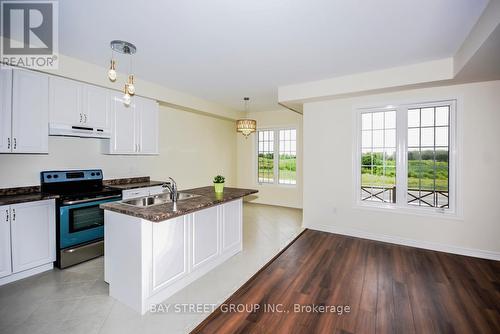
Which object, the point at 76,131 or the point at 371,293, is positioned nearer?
the point at 371,293

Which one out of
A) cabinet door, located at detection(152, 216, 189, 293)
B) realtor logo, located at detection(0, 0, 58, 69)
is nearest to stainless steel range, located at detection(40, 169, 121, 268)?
realtor logo, located at detection(0, 0, 58, 69)

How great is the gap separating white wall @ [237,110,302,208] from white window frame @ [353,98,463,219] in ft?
7.20

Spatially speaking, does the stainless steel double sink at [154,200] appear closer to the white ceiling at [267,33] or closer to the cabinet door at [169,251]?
the cabinet door at [169,251]

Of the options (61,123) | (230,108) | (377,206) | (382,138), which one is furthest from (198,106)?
(377,206)

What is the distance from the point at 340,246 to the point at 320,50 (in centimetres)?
299

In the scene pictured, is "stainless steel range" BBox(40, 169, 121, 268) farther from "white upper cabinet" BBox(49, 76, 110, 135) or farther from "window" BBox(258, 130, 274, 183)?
"window" BBox(258, 130, 274, 183)

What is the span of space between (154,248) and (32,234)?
71.7 inches

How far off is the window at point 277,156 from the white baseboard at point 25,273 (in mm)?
5159

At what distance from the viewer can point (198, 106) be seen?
17.4 feet

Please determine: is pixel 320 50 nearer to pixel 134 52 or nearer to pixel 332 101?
pixel 332 101

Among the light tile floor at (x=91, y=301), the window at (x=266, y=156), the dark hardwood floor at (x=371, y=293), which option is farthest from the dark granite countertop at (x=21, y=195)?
the window at (x=266, y=156)

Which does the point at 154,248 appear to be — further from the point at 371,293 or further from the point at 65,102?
the point at 65,102

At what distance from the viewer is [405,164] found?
12.8ft

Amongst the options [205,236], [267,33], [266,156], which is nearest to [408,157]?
[267,33]
